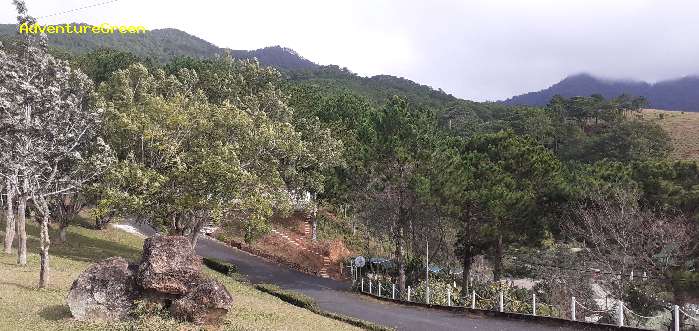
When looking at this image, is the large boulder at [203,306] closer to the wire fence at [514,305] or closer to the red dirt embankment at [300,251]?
the wire fence at [514,305]

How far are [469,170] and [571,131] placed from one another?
70.3m

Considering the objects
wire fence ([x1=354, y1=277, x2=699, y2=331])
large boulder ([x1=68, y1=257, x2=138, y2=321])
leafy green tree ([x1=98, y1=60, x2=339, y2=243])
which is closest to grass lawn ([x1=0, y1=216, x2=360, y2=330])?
large boulder ([x1=68, y1=257, x2=138, y2=321])

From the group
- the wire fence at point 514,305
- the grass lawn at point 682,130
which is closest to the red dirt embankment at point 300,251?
the wire fence at point 514,305

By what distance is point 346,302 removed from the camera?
3014 cm

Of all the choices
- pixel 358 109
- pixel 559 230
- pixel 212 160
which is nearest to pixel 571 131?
pixel 358 109

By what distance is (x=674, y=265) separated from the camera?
29000 mm

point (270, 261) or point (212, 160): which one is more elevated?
point (212, 160)

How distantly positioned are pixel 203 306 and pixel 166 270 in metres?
1.52

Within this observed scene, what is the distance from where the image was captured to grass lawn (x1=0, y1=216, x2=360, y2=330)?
1459 centimetres

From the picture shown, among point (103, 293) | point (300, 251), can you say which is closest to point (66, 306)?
point (103, 293)

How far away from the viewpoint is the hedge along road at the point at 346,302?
21812 mm

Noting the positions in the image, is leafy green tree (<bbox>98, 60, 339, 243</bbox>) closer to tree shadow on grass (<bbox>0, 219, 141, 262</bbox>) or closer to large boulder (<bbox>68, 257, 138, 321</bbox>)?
tree shadow on grass (<bbox>0, 219, 141, 262</bbox>)

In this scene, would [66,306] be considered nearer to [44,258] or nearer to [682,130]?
[44,258]

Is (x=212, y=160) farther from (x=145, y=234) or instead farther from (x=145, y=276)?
(x=145, y=234)
